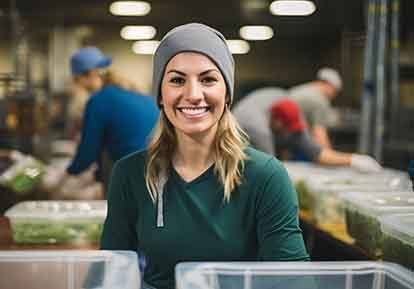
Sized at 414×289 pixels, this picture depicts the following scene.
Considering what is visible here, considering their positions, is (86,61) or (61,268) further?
(86,61)

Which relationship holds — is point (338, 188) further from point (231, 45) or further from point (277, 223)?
point (277, 223)

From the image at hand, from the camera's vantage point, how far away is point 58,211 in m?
1.64

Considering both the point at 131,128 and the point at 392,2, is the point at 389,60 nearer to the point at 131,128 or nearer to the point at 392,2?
the point at 392,2

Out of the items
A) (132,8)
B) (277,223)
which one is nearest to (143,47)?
(132,8)

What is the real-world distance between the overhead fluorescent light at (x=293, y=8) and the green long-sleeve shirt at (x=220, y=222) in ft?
2.41

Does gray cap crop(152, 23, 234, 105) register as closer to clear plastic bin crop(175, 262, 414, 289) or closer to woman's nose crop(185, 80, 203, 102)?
woman's nose crop(185, 80, 203, 102)

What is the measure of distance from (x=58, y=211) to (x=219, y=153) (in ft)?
2.14

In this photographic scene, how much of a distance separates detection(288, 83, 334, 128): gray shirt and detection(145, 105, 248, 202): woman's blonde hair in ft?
5.85

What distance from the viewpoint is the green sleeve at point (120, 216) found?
1.14 metres

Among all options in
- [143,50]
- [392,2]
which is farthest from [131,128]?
[392,2]

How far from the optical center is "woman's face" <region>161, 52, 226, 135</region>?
1045mm

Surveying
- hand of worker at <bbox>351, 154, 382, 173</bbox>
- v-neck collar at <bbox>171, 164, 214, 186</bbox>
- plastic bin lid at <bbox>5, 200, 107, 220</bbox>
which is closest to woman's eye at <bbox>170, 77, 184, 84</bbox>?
v-neck collar at <bbox>171, 164, 214, 186</bbox>

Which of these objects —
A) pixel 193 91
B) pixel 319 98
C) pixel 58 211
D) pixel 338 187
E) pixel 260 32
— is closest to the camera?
pixel 193 91

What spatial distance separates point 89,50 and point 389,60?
1.04m
